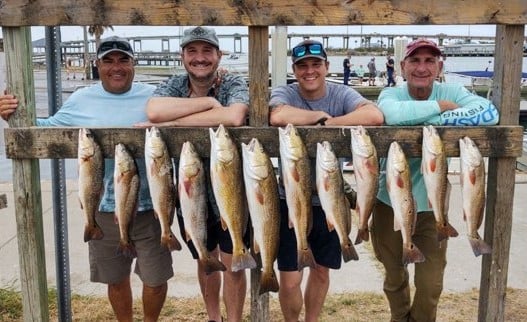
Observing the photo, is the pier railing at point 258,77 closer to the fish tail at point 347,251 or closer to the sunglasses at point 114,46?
the fish tail at point 347,251

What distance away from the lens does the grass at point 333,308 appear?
165 inches

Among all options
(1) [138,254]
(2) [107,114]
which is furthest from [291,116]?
(1) [138,254]

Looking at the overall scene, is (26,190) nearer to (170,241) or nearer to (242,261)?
(170,241)

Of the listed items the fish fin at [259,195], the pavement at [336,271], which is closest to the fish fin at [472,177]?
the fish fin at [259,195]

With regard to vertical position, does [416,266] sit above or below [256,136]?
below

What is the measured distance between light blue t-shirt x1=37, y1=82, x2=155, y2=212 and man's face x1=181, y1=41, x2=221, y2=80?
413mm

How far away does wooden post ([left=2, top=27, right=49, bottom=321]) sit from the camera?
287 cm

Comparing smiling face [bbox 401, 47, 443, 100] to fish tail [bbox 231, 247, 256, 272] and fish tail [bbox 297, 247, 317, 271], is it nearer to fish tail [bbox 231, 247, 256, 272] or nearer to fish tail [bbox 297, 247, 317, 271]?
fish tail [bbox 297, 247, 317, 271]

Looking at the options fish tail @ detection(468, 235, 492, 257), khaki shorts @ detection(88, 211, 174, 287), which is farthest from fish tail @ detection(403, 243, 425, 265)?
khaki shorts @ detection(88, 211, 174, 287)

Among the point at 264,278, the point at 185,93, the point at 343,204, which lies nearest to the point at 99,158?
the point at 185,93

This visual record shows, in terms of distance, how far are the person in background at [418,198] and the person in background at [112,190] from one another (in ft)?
4.82

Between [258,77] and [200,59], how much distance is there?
648mm

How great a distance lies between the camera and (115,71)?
3547mm

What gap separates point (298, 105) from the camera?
3432mm
